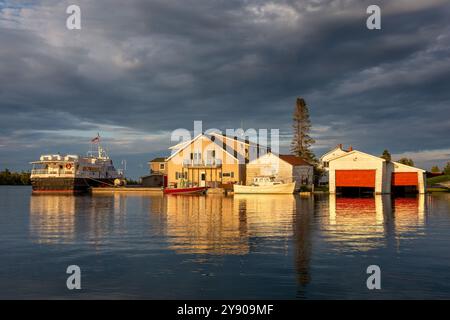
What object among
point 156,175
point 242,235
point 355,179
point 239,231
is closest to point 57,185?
point 156,175

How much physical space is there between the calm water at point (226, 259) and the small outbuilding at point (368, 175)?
38.5 m

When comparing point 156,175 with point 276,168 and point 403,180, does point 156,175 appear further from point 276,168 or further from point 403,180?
point 403,180

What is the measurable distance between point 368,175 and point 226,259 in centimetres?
5549

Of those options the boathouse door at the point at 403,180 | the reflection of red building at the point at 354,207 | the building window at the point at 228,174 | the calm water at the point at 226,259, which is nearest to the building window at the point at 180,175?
the building window at the point at 228,174

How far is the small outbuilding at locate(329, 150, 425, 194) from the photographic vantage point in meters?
68.1

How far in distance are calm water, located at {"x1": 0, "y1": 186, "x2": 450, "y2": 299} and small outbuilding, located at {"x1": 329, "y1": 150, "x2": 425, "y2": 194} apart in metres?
38.5

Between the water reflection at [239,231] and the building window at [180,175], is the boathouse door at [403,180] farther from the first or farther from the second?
the water reflection at [239,231]

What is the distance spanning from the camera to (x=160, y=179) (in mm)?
102062

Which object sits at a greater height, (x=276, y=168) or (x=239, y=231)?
(x=276, y=168)

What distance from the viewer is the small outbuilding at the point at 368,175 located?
223 ft

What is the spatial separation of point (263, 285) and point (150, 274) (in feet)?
13.3

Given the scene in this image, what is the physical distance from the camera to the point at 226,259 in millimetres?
17547

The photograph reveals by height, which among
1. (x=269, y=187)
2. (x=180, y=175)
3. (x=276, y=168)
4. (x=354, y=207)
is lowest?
(x=354, y=207)
